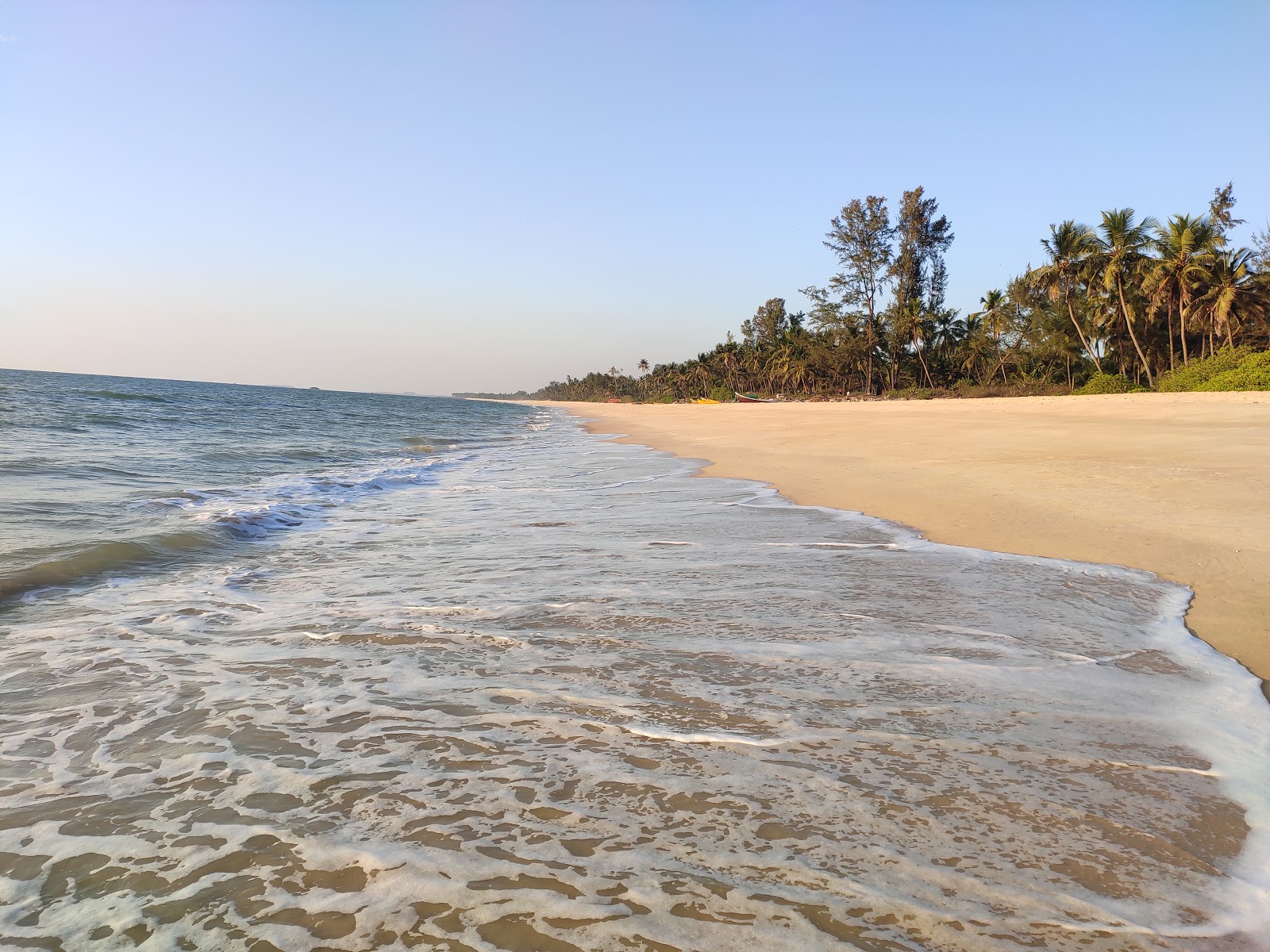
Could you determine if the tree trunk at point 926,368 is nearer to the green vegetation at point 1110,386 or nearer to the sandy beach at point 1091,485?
the green vegetation at point 1110,386

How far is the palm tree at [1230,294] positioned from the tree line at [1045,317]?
7 centimetres

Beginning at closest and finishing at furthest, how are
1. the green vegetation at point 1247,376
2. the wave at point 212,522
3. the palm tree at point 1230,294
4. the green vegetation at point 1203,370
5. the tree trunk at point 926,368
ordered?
the wave at point 212,522, the green vegetation at point 1247,376, the green vegetation at point 1203,370, the palm tree at point 1230,294, the tree trunk at point 926,368

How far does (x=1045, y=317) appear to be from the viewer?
4356cm

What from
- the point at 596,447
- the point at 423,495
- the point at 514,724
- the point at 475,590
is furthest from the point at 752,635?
the point at 596,447

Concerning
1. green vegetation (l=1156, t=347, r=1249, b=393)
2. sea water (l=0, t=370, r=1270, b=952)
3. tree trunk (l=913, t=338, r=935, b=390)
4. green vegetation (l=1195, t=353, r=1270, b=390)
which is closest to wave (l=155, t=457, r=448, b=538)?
sea water (l=0, t=370, r=1270, b=952)

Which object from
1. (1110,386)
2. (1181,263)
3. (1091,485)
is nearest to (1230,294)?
(1181,263)

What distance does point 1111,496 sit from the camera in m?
7.03

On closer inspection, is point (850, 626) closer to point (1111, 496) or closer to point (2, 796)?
point (2, 796)

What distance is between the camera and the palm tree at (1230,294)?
31.4m

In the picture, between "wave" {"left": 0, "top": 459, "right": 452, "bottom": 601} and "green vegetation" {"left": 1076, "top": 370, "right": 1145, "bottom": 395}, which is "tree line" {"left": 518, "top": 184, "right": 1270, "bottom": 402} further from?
"wave" {"left": 0, "top": 459, "right": 452, "bottom": 601}

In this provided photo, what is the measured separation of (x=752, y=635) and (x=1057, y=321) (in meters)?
48.3

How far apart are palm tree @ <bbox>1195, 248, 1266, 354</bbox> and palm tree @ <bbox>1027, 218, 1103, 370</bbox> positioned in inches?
219

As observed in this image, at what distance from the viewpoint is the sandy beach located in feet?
14.7

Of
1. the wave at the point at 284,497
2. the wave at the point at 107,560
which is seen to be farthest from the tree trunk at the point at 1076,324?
the wave at the point at 107,560
